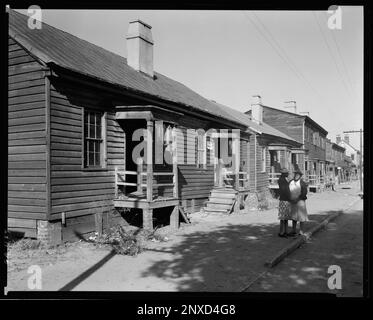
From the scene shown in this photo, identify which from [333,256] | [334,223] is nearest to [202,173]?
[334,223]

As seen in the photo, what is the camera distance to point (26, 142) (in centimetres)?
928

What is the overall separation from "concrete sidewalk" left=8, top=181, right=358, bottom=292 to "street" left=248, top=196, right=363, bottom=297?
421mm

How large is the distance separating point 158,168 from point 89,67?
445 centimetres

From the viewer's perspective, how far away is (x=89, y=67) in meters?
10.8

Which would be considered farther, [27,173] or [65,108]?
[65,108]

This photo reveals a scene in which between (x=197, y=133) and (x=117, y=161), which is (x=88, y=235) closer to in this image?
(x=117, y=161)

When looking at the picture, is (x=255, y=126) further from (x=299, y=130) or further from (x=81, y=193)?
(x=81, y=193)

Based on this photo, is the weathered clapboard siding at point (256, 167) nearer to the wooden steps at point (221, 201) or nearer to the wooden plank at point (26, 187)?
the wooden steps at point (221, 201)

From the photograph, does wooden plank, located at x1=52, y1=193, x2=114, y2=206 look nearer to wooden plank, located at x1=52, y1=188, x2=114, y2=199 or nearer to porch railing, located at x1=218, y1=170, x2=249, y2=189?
wooden plank, located at x1=52, y1=188, x2=114, y2=199

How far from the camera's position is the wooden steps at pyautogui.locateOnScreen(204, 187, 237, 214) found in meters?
16.1

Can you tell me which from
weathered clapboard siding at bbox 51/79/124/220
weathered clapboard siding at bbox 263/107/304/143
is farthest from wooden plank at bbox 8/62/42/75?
weathered clapboard siding at bbox 263/107/304/143

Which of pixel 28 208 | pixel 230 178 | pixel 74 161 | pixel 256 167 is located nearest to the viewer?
pixel 28 208

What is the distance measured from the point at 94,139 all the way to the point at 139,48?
23.1ft

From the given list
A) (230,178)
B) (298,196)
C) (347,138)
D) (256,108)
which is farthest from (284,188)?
(347,138)
